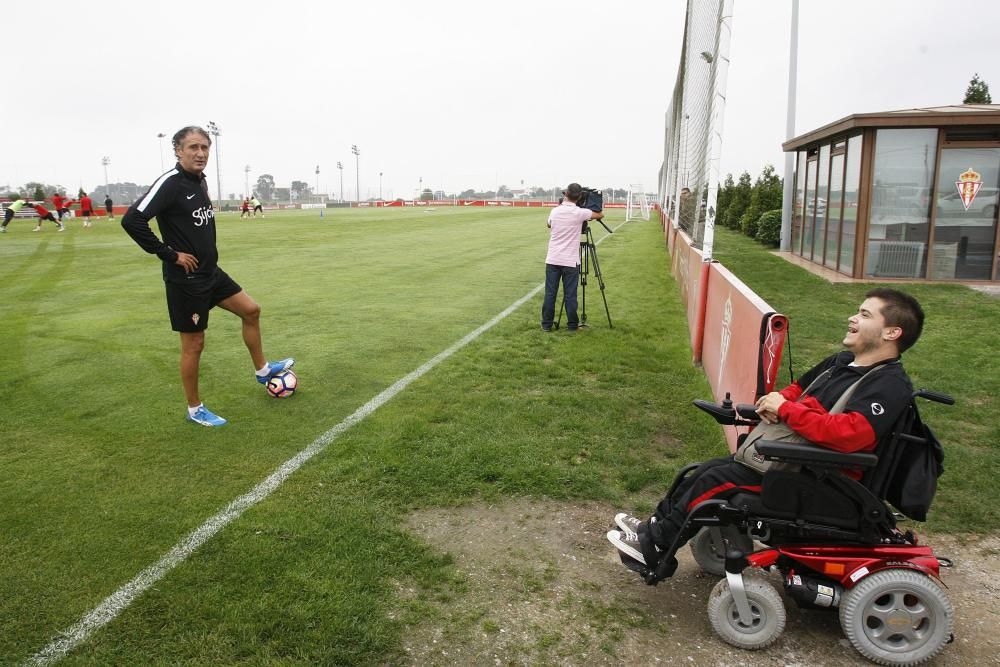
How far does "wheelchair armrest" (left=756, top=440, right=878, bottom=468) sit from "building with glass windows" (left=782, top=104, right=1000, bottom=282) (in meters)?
11.7

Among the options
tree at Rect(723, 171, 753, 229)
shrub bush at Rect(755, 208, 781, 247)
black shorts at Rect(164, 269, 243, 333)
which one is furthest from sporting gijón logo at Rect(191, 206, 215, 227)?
tree at Rect(723, 171, 753, 229)

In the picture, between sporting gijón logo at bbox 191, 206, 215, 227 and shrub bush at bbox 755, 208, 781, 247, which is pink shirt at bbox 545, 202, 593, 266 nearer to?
sporting gijón logo at bbox 191, 206, 215, 227

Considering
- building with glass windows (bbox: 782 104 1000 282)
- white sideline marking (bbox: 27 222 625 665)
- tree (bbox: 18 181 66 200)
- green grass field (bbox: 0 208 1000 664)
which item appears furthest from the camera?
tree (bbox: 18 181 66 200)

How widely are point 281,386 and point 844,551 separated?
4273mm

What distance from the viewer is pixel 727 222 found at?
32.8m

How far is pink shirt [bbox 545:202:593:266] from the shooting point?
8.28 metres

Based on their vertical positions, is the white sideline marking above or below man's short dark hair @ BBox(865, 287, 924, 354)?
below

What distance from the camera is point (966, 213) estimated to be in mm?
12703

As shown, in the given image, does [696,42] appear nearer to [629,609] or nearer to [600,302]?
[600,302]

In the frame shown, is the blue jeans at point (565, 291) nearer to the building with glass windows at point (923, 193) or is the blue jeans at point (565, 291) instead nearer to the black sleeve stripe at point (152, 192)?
the black sleeve stripe at point (152, 192)

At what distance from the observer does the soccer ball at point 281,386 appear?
5691 mm

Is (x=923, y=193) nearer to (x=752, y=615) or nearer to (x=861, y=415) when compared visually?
(x=861, y=415)

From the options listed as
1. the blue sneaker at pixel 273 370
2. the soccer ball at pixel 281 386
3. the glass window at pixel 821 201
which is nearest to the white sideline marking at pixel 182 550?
the soccer ball at pixel 281 386

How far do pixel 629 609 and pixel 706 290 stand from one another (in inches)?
168
